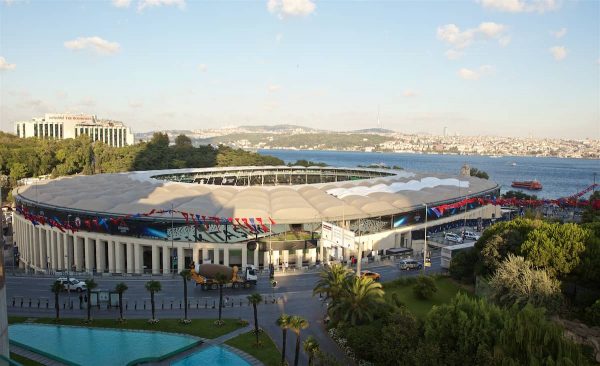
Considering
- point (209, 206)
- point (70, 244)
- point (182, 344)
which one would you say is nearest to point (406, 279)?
point (182, 344)

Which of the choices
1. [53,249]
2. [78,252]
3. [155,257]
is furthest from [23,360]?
[53,249]

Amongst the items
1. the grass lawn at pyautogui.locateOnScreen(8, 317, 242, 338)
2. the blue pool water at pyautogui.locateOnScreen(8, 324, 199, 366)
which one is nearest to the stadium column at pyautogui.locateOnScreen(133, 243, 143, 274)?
the grass lawn at pyautogui.locateOnScreen(8, 317, 242, 338)

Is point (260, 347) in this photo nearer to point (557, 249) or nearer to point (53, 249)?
point (557, 249)

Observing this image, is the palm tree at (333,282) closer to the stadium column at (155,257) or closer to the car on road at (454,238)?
the stadium column at (155,257)

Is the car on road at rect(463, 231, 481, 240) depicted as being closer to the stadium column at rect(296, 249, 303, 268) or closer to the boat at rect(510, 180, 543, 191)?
the stadium column at rect(296, 249, 303, 268)

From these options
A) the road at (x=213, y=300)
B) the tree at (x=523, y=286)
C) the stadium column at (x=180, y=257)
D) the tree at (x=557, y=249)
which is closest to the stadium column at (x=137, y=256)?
the stadium column at (x=180, y=257)

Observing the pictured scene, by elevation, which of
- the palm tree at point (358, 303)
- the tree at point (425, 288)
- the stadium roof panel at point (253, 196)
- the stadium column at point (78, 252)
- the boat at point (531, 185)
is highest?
the stadium roof panel at point (253, 196)
